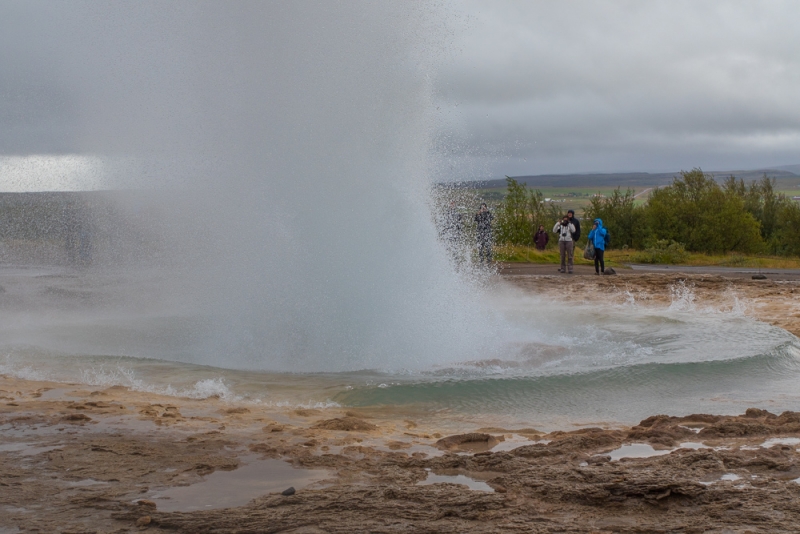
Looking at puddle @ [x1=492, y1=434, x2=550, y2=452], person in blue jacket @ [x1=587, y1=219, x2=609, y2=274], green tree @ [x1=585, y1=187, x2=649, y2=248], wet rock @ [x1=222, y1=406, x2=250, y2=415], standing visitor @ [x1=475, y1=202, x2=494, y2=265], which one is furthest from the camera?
green tree @ [x1=585, y1=187, x2=649, y2=248]

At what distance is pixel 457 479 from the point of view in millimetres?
4703

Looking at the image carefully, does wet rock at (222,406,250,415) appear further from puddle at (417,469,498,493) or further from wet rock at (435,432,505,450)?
puddle at (417,469,498,493)

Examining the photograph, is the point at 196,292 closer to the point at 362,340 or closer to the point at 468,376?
the point at 362,340

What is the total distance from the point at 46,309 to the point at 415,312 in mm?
6740

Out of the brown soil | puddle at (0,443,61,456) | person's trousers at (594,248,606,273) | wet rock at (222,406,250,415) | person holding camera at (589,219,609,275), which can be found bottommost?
the brown soil

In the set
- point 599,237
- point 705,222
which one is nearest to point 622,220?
point 705,222

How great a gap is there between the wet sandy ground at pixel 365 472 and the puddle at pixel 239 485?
0.04 ft

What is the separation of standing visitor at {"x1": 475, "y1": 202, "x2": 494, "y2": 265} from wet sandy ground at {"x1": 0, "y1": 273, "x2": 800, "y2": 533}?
41.3ft

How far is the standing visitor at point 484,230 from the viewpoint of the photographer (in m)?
19.0

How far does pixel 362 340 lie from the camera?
361 inches

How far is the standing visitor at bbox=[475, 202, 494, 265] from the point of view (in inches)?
749

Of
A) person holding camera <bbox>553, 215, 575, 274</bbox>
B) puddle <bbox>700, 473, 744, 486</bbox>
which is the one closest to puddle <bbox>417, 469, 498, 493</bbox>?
puddle <bbox>700, 473, 744, 486</bbox>

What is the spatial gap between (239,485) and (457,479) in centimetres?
130

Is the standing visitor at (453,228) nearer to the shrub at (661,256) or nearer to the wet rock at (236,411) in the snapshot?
the wet rock at (236,411)
